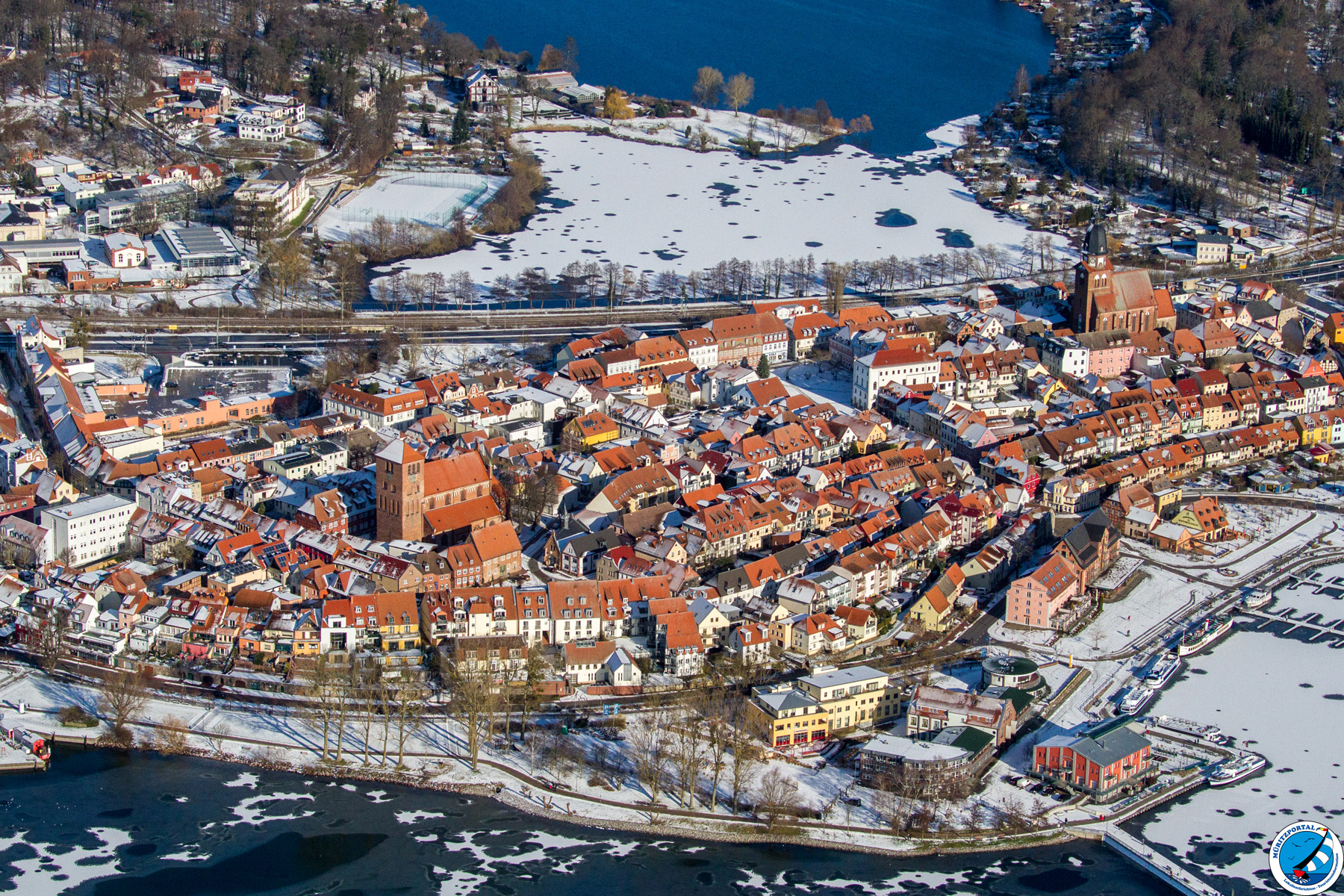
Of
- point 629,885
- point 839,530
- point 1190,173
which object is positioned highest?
point 1190,173

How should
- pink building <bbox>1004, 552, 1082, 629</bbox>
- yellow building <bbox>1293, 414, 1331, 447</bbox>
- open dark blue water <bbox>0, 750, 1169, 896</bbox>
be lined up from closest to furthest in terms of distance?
open dark blue water <bbox>0, 750, 1169, 896</bbox> < pink building <bbox>1004, 552, 1082, 629</bbox> < yellow building <bbox>1293, 414, 1331, 447</bbox>

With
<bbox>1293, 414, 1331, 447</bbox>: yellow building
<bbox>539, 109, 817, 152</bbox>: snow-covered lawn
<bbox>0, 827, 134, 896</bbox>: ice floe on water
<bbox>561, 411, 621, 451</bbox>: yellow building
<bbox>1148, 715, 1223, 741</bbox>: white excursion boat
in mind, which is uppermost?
<bbox>539, 109, 817, 152</bbox>: snow-covered lawn

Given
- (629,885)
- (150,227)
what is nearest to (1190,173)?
(150,227)

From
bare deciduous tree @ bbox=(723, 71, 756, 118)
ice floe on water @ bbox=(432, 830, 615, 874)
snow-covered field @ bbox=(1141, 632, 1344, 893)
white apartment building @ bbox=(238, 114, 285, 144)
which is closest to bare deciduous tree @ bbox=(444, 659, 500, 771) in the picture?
ice floe on water @ bbox=(432, 830, 615, 874)

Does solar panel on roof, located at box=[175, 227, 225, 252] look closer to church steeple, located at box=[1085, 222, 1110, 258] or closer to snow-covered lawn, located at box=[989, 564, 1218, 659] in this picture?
church steeple, located at box=[1085, 222, 1110, 258]

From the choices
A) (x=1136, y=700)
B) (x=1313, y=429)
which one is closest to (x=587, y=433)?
(x=1136, y=700)

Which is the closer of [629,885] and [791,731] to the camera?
[629,885]

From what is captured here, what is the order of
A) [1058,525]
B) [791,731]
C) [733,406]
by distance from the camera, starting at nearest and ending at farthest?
[791,731]
[1058,525]
[733,406]

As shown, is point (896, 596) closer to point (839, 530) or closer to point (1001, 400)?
point (839, 530)
